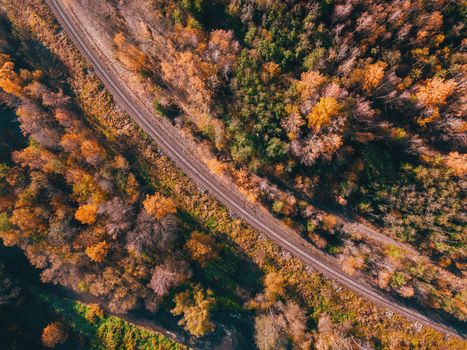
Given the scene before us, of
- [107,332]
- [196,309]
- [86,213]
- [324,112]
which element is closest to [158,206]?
[86,213]

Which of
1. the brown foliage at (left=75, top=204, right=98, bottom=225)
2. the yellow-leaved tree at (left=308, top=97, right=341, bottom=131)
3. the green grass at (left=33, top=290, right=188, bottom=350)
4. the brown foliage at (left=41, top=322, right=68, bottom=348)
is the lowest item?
the green grass at (left=33, top=290, right=188, bottom=350)

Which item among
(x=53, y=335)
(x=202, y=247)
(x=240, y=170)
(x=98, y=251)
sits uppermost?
(x=240, y=170)

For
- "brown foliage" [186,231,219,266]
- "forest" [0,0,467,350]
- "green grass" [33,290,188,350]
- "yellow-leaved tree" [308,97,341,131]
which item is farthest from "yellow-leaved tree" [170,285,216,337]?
"yellow-leaved tree" [308,97,341,131]

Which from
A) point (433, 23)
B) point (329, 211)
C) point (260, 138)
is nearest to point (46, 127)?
point (260, 138)

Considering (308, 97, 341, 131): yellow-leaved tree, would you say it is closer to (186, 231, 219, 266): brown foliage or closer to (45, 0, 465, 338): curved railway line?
(45, 0, 465, 338): curved railway line

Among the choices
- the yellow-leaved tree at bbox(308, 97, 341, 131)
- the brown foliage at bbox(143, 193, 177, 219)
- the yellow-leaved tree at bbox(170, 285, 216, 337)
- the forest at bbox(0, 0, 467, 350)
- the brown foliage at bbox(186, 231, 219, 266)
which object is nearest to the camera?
the yellow-leaved tree at bbox(308, 97, 341, 131)

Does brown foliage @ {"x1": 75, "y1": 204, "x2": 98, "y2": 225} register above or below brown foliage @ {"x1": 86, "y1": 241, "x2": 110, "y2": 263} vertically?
above

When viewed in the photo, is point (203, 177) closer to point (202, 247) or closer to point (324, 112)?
point (202, 247)

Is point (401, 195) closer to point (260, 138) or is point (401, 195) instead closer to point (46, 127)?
point (260, 138)

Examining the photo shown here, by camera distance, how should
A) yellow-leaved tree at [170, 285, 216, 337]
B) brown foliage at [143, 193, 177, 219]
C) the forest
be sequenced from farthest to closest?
1. yellow-leaved tree at [170, 285, 216, 337]
2. brown foliage at [143, 193, 177, 219]
3. the forest
